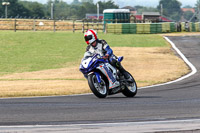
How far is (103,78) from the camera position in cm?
1153

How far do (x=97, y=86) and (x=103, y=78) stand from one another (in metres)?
0.39

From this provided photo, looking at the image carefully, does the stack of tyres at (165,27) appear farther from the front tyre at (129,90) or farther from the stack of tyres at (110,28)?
the front tyre at (129,90)

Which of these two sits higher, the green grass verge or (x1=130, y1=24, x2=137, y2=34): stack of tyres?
(x1=130, y1=24, x2=137, y2=34): stack of tyres

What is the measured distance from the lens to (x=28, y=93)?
1298cm

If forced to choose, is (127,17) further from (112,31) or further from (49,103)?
(49,103)

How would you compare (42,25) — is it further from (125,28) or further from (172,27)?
(172,27)

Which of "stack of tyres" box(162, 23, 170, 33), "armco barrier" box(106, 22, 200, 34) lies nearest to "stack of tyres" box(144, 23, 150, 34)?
"armco barrier" box(106, 22, 200, 34)

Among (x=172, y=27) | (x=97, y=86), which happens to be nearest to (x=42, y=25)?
(x=172, y=27)

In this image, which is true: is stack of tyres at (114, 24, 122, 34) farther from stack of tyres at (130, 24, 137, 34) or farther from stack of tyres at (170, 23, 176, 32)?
stack of tyres at (170, 23, 176, 32)

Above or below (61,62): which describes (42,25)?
above

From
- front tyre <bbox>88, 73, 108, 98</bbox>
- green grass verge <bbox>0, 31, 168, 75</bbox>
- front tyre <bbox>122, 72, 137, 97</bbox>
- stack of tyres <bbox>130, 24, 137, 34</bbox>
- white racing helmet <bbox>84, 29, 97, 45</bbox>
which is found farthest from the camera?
stack of tyres <bbox>130, 24, 137, 34</bbox>

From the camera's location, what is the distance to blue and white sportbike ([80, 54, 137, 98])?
11.1 metres

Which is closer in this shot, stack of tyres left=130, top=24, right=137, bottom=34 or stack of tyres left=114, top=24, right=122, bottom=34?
stack of tyres left=114, top=24, right=122, bottom=34

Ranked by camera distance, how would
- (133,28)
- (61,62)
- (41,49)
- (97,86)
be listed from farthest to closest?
(133,28)
(41,49)
(61,62)
(97,86)
